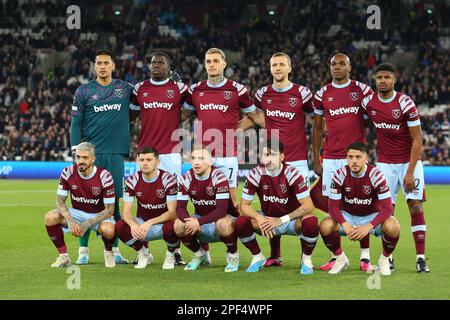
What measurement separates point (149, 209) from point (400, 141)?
2.83 meters

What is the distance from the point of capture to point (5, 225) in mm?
13898

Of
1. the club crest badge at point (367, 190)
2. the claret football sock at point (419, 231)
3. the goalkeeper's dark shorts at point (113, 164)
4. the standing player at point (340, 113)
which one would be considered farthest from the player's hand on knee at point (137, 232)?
the claret football sock at point (419, 231)

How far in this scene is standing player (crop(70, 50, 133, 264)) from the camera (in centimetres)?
968

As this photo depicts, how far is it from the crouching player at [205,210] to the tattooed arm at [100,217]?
80 cm

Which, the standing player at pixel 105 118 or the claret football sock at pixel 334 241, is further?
the standing player at pixel 105 118

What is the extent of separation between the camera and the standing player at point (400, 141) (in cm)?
877

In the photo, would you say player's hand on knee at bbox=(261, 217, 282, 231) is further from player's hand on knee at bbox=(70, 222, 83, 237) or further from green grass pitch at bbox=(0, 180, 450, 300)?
player's hand on knee at bbox=(70, 222, 83, 237)

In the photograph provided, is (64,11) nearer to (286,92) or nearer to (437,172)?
(437,172)

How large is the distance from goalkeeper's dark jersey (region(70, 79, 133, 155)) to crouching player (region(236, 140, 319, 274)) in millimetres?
1842

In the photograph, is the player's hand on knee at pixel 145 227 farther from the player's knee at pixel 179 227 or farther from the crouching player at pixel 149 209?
the player's knee at pixel 179 227

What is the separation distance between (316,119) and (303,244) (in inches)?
61.5

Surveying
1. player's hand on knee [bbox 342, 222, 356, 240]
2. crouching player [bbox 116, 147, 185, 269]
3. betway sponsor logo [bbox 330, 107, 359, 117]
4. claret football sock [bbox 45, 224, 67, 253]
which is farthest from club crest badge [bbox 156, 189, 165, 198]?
betway sponsor logo [bbox 330, 107, 359, 117]

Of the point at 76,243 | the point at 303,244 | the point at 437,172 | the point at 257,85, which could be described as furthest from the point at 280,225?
the point at 257,85

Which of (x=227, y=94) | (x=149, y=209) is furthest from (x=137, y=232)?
(x=227, y=94)
